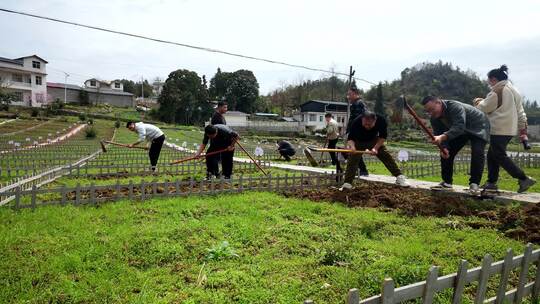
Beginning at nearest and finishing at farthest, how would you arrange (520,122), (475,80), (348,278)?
1. (348,278)
2. (520,122)
3. (475,80)

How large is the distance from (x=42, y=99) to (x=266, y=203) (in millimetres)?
→ 59526

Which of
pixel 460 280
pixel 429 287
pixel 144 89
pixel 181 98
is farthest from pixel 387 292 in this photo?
pixel 144 89

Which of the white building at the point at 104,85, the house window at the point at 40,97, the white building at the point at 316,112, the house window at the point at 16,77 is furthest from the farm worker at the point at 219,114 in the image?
the white building at the point at 104,85

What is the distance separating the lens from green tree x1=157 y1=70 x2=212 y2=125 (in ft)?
184

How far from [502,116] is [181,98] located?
5351cm

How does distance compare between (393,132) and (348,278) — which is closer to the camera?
(348,278)

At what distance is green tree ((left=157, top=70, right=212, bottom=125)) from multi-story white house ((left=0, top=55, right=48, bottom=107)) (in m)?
17.1

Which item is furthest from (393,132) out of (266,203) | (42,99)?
(266,203)

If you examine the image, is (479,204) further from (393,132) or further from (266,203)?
(393,132)

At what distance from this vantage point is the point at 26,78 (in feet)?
177

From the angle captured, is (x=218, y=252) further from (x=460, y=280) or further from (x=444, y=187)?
(x=444, y=187)

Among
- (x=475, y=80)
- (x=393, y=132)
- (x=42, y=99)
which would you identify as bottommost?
(x=393, y=132)

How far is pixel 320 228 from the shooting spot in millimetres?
5051

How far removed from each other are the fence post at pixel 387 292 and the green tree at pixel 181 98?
56.1 meters
